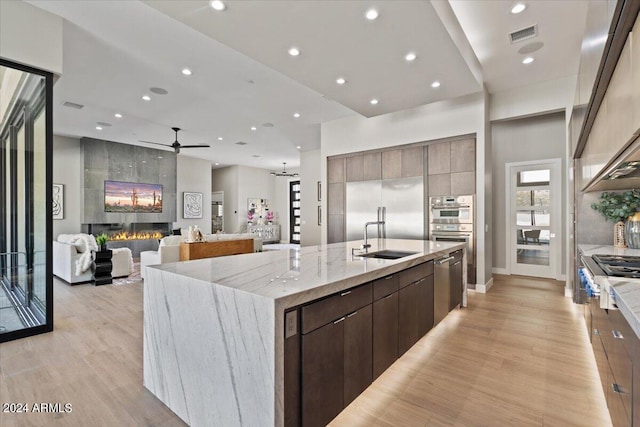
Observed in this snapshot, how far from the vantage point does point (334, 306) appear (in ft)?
5.51

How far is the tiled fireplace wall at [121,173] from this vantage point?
877cm

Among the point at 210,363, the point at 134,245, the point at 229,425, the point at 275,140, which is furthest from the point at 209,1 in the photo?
the point at 134,245

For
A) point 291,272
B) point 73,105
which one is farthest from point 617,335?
point 73,105

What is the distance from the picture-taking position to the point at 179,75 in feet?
15.6

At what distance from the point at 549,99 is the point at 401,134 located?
2309mm

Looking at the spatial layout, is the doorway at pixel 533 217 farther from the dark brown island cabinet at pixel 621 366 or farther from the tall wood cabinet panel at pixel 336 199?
the dark brown island cabinet at pixel 621 366

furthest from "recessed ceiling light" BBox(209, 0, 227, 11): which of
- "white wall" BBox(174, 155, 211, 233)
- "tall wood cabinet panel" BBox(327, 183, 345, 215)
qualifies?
"white wall" BBox(174, 155, 211, 233)

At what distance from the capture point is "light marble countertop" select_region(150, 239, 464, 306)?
150 cm

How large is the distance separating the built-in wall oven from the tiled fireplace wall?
8612 mm

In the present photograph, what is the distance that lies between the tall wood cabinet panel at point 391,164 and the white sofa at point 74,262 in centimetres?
541

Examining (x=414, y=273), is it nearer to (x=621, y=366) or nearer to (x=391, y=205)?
(x=621, y=366)

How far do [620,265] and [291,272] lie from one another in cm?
229

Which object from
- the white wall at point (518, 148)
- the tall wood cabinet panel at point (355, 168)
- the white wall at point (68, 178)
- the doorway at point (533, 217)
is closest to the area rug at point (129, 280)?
the white wall at point (68, 178)

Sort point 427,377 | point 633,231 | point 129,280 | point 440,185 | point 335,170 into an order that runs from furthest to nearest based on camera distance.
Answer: point 335,170 → point 129,280 → point 440,185 → point 633,231 → point 427,377
